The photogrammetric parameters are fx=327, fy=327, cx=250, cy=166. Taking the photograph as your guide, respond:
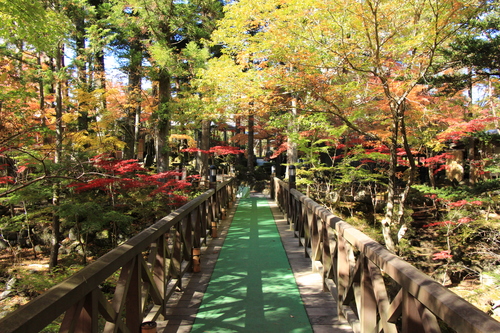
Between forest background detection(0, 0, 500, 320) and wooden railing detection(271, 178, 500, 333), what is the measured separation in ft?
9.47

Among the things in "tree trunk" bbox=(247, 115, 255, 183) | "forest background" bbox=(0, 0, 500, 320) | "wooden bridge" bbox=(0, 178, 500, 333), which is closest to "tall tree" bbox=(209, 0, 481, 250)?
"forest background" bbox=(0, 0, 500, 320)

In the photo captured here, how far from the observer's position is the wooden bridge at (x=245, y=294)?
1313 millimetres

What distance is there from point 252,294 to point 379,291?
163 cm

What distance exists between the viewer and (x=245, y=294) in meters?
3.38

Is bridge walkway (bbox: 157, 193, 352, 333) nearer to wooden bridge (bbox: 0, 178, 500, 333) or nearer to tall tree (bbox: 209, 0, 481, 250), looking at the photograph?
wooden bridge (bbox: 0, 178, 500, 333)

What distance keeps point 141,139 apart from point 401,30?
19.3 meters

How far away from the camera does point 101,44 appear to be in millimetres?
9938

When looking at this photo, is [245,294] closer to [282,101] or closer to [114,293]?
[114,293]

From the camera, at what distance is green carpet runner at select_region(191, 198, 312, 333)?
108 inches

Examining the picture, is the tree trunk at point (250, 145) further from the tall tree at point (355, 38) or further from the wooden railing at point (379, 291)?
the wooden railing at point (379, 291)

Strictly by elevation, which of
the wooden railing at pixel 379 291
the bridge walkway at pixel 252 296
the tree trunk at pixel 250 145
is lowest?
the bridge walkway at pixel 252 296

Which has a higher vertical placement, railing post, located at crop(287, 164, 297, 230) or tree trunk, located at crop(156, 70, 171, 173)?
tree trunk, located at crop(156, 70, 171, 173)

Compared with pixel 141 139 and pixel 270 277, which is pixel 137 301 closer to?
pixel 270 277

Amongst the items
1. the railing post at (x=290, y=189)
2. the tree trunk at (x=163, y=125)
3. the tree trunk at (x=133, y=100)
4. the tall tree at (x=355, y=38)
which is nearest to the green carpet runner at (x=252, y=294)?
the railing post at (x=290, y=189)
